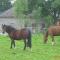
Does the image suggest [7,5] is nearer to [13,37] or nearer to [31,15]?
[31,15]

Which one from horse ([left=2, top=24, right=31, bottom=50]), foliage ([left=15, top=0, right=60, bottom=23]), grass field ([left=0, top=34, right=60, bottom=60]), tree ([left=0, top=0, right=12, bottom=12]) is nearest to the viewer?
grass field ([left=0, top=34, right=60, bottom=60])

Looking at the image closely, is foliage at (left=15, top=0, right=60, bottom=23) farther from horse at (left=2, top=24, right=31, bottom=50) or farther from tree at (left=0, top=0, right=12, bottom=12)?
horse at (left=2, top=24, right=31, bottom=50)

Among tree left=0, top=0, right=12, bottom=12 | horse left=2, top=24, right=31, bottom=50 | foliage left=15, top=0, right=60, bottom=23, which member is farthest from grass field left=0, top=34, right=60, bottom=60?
tree left=0, top=0, right=12, bottom=12

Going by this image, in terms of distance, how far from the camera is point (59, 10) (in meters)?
50.9

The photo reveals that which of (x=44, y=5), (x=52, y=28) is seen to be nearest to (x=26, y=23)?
(x=44, y=5)

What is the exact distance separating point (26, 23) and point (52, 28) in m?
23.7

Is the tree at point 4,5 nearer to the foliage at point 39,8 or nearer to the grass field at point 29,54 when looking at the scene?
the foliage at point 39,8

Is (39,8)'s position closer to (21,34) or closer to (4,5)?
(4,5)

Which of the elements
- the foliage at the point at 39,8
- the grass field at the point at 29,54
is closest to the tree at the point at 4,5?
the foliage at the point at 39,8

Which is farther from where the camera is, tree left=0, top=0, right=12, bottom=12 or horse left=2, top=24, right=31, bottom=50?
tree left=0, top=0, right=12, bottom=12

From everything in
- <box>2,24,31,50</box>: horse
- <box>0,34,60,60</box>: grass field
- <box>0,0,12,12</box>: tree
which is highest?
<box>0,0,12,12</box>: tree

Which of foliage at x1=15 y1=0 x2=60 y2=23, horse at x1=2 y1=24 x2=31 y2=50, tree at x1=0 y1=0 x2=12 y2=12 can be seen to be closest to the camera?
horse at x1=2 y1=24 x2=31 y2=50

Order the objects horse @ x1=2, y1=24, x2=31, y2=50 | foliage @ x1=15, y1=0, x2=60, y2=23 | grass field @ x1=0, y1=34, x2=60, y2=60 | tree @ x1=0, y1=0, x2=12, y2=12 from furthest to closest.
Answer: tree @ x1=0, y1=0, x2=12, y2=12, foliage @ x1=15, y1=0, x2=60, y2=23, horse @ x1=2, y1=24, x2=31, y2=50, grass field @ x1=0, y1=34, x2=60, y2=60

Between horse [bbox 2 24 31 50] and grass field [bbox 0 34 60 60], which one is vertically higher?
horse [bbox 2 24 31 50]
